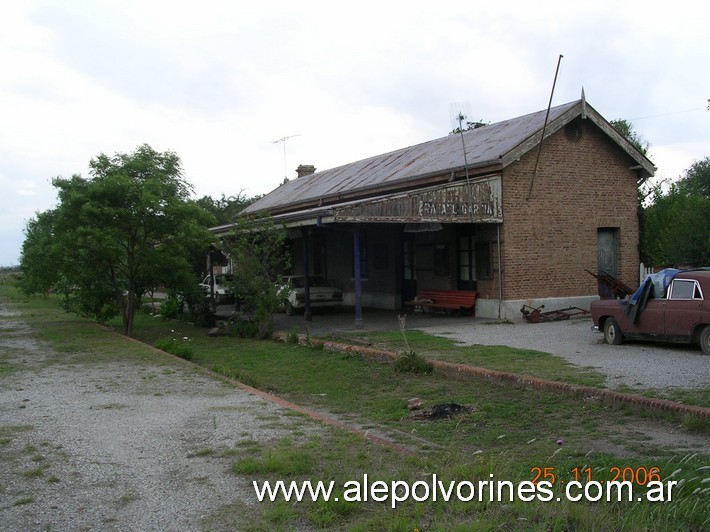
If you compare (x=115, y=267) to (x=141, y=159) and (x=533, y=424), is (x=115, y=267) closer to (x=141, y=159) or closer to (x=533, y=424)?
(x=141, y=159)

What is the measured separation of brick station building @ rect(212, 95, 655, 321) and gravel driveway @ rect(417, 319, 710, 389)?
1.91 metres

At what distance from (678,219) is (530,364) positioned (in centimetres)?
1516

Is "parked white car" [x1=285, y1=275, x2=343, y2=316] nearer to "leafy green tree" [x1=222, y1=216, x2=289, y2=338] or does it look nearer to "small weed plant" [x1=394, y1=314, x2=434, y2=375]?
"leafy green tree" [x1=222, y1=216, x2=289, y2=338]

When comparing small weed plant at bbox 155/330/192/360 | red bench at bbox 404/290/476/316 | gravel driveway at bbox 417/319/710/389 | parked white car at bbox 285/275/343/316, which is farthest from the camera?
parked white car at bbox 285/275/343/316

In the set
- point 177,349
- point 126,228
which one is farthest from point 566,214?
point 126,228

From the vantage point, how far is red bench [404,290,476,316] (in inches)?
766

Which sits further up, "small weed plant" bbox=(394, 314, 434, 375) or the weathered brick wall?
A: the weathered brick wall

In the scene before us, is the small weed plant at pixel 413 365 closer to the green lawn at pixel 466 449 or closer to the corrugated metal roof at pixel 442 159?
the green lawn at pixel 466 449

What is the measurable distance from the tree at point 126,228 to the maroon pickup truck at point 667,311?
1037cm

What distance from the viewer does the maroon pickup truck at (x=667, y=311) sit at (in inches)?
450

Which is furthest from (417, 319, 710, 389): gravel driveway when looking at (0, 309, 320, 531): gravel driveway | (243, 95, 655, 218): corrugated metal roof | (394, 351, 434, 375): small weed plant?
(0, 309, 320, 531): gravel driveway

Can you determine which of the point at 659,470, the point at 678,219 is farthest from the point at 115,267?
the point at 678,219

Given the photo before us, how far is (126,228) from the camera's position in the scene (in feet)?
57.8
